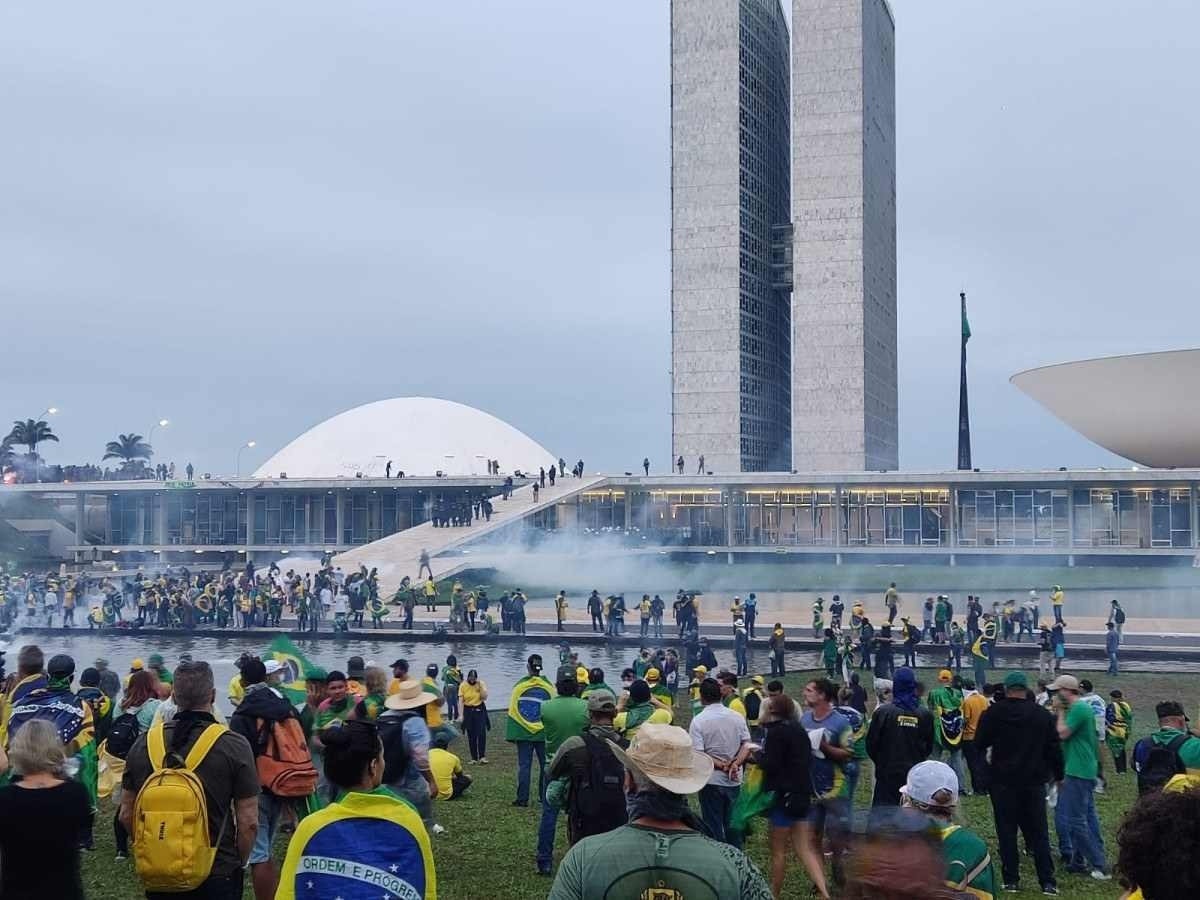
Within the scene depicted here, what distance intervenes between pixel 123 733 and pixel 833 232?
3287 inches

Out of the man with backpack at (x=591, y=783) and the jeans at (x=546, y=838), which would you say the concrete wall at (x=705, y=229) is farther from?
the man with backpack at (x=591, y=783)

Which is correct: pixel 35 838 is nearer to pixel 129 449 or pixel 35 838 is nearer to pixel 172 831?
pixel 172 831

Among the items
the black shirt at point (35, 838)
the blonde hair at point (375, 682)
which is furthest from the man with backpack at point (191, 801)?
the blonde hair at point (375, 682)

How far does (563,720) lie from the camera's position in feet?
29.2

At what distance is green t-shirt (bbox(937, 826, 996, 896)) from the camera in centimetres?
461

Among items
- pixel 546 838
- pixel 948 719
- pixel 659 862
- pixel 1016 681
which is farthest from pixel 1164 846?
pixel 948 719


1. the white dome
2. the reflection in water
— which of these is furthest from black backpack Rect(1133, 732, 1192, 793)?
the white dome

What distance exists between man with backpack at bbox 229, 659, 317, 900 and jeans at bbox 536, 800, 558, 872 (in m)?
1.96

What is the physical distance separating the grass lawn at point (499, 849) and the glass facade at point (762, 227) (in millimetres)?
76246

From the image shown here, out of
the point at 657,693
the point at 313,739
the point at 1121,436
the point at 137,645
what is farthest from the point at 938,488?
the point at 313,739

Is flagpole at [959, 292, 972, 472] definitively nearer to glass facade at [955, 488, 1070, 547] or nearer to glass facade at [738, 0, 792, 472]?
glass facade at [738, 0, 792, 472]

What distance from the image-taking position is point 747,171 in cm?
8819

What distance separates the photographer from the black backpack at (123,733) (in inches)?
369

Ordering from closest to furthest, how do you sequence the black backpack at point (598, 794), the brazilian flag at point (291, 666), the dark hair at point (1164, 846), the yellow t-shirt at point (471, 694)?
the dark hair at point (1164, 846), the black backpack at point (598, 794), the brazilian flag at point (291, 666), the yellow t-shirt at point (471, 694)
